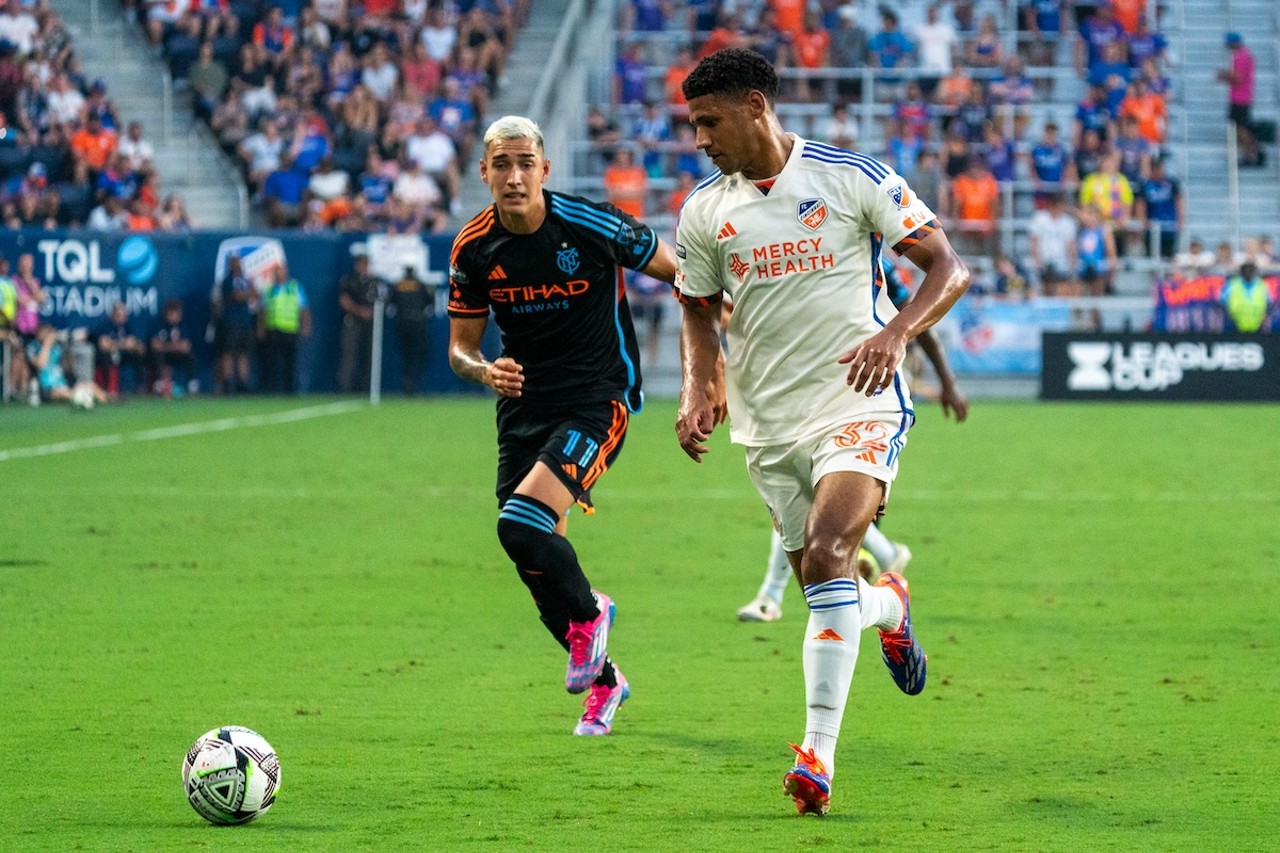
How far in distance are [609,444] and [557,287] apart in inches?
24.8

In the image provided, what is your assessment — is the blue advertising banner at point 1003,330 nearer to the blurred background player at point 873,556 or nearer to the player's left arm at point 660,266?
the blurred background player at point 873,556

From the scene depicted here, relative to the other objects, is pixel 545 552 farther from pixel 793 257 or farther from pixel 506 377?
pixel 793 257

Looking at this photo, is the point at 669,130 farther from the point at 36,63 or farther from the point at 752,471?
the point at 752,471

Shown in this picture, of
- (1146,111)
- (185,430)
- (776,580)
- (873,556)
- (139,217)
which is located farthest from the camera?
(1146,111)

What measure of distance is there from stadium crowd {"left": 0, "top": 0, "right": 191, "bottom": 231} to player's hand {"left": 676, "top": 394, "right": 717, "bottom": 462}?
2509 centimetres

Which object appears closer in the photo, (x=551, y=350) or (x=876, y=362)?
(x=876, y=362)

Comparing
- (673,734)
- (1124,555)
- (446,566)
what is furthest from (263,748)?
(1124,555)

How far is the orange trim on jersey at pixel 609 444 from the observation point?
24.6 ft

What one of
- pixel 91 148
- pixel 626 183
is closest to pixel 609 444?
pixel 626 183

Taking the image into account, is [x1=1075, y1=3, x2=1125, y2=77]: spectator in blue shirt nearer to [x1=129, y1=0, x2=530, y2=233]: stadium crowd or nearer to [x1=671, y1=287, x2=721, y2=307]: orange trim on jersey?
[x1=129, y1=0, x2=530, y2=233]: stadium crowd

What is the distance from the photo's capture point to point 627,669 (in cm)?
862

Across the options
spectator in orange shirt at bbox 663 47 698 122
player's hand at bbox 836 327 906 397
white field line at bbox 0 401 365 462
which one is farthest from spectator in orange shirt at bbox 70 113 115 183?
player's hand at bbox 836 327 906 397

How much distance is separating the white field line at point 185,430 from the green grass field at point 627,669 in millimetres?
2158

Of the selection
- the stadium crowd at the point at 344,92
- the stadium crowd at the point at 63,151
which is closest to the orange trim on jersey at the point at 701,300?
the stadium crowd at the point at 344,92
